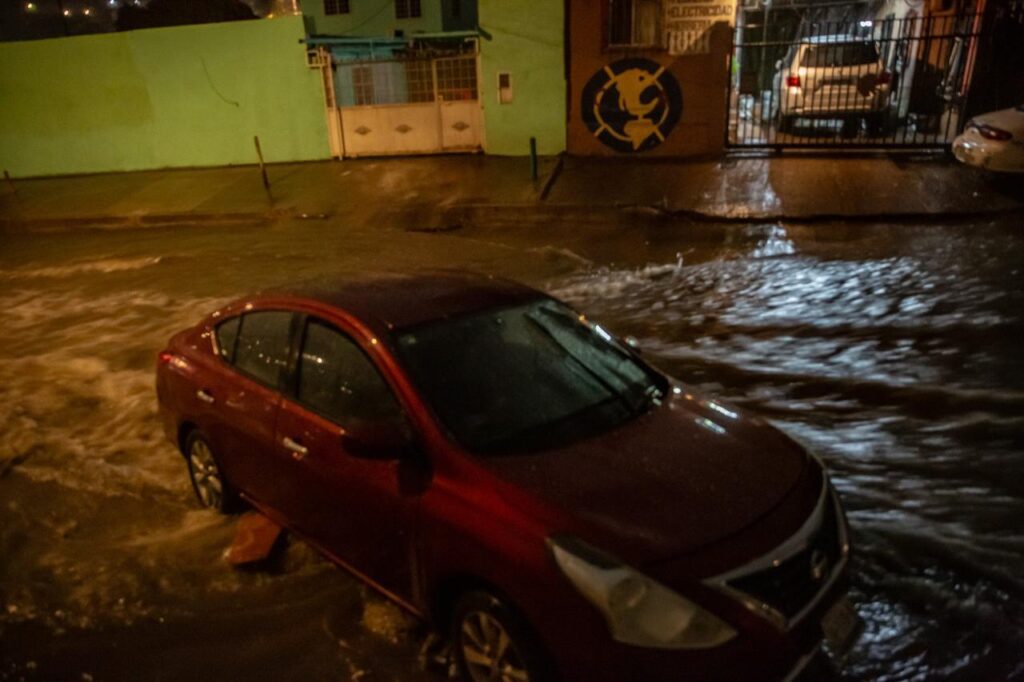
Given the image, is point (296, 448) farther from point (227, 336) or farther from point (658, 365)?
point (658, 365)

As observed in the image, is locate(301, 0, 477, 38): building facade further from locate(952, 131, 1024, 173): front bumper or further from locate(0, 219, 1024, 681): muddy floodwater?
locate(952, 131, 1024, 173): front bumper

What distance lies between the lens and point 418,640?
139 inches

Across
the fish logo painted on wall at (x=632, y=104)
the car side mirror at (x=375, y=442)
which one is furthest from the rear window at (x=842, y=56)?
Result: the car side mirror at (x=375, y=442)

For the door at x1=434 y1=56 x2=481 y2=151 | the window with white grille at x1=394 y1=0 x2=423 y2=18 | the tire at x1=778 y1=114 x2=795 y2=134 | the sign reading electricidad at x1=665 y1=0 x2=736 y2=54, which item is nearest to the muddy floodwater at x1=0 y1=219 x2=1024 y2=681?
the sign reading electricidad at x1=665 y1=0 x2=736 y2=54

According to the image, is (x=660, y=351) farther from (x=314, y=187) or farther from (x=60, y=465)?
(x=314, y=187)

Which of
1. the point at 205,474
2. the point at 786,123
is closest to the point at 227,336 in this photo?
the point at 205,474

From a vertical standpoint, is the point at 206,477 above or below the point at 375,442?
below

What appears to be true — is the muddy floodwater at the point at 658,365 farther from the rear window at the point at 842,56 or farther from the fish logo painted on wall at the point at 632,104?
the rear window at the point at 842,56

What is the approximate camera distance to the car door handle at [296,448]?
360cm

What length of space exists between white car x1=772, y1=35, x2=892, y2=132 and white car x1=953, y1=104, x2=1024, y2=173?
143 inches

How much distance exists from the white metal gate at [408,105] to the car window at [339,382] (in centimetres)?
1296

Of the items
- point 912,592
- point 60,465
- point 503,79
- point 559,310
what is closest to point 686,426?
point 559,310

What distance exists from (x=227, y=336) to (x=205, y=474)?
3.02ft

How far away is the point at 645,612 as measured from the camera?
249cm
